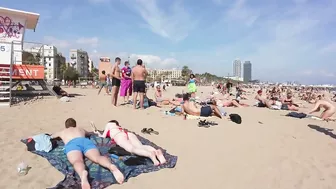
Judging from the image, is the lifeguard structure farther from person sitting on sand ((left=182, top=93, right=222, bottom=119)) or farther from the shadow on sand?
the shadow on sand

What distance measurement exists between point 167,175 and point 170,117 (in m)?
3.96

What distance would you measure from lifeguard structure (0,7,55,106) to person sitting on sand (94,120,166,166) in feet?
22.7

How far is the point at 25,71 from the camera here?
10.1 m

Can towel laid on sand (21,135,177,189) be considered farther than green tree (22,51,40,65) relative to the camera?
No

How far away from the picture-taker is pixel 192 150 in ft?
14.1

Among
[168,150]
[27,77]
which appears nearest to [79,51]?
[27,77]

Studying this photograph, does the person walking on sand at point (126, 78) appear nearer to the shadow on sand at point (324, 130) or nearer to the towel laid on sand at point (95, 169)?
the towel laid on sand at point (95, 169)

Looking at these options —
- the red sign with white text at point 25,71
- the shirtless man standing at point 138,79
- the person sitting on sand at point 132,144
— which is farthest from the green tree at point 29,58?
the person sitting on sand at point 132,144

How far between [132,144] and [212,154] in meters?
1.27

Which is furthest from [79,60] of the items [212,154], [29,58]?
[212,154]

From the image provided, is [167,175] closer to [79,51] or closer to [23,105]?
[23,105]

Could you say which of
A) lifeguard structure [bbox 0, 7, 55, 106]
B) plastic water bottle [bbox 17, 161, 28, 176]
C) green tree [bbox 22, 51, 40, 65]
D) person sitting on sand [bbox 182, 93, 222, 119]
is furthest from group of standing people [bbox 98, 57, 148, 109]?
plastic water bottle [bbox 17, 161, 28, 176]

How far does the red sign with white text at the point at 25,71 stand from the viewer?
988 cm

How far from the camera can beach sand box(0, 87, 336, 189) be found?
3.13m
